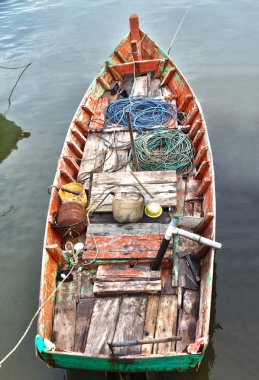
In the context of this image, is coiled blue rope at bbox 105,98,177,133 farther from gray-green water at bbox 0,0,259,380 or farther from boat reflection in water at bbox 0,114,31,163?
boat reflection in water at bbox 0,114,31,163

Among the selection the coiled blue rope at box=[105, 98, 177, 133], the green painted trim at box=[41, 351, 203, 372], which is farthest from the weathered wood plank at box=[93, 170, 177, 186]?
the green painted trim at box=[41, 351, 203, 372]

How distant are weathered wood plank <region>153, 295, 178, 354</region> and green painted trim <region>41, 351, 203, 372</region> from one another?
0.36m

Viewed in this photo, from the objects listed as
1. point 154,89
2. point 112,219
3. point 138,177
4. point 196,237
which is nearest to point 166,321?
point 196,237

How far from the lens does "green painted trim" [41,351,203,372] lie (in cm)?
400

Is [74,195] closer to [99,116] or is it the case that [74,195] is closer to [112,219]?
[112,219]

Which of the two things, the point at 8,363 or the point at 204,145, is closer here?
the point at 8,363

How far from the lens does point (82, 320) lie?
194 inches

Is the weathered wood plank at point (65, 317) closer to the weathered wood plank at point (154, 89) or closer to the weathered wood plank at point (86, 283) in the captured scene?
the weathered wood plank at point (86, 283)

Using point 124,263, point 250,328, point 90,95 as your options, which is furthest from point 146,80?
point 250,328

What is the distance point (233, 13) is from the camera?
16.8m

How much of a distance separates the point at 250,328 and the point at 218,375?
102cm

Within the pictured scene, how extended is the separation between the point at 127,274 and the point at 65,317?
1141mm

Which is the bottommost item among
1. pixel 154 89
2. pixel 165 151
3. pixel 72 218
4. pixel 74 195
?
pixel 72 218

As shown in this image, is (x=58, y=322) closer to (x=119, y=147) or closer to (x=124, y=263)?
(x=124, y=263)
